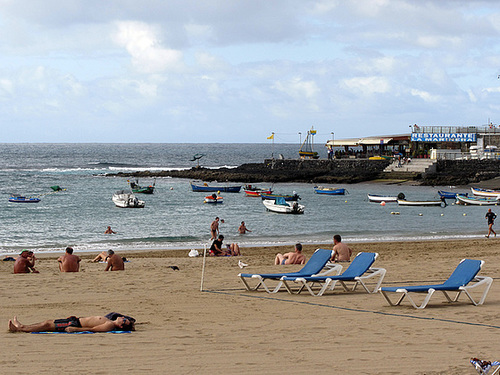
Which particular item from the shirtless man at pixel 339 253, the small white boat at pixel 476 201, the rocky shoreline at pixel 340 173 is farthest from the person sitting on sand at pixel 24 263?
the rocky shoreline at pixel 340 173

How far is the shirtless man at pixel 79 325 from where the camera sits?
780 centimetres

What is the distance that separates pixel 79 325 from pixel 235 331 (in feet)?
6.33

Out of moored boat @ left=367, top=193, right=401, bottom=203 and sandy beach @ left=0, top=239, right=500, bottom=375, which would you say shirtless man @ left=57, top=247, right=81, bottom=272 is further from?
moored boat @ left=367, top=193, right=401, bottom=203

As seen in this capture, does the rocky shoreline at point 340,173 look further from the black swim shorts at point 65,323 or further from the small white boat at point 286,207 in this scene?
the black swim shorts at point 65,323

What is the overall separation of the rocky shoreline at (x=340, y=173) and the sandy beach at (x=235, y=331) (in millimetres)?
53764

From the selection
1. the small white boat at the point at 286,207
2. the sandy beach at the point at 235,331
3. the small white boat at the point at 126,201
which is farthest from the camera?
the small white boat at the point at 126,201

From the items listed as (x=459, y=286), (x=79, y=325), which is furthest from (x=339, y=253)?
(x=79, y=325)

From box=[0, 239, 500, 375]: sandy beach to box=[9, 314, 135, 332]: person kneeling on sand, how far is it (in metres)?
0.12

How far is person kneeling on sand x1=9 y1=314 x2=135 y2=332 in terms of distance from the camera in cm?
780

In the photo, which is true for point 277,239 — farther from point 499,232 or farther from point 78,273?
point 78,273

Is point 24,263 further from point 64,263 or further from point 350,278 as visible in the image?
point 350,278

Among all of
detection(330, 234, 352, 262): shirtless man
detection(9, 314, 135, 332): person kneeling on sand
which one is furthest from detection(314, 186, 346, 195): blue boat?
detection(9, 314, 135, 332): person kneeling on sand

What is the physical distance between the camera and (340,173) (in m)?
72.1

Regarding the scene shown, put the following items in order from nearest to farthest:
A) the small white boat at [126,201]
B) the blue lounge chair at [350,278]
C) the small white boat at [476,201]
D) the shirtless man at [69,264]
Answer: the blue lounge chair at [350,278], the shirtless man at [69,264], the small white boat at [126,201], the small white boat at [476,201]
